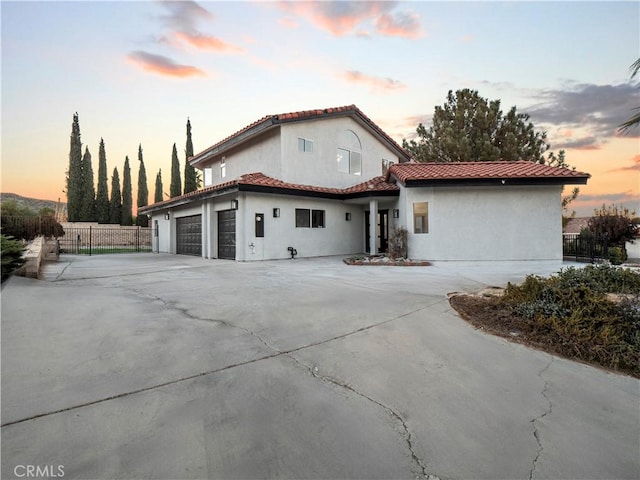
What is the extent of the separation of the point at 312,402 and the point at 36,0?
12590mm

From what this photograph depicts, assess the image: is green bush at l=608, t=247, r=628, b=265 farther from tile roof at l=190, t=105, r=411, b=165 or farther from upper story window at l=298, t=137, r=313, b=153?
upper story window at l=298, t=137, r=313, b=153

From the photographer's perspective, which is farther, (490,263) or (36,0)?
(490,263)

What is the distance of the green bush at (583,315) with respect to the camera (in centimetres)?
362

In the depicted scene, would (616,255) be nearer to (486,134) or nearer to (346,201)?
(346,201)

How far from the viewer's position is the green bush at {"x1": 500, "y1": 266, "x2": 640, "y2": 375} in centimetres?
362

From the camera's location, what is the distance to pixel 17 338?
151 inches

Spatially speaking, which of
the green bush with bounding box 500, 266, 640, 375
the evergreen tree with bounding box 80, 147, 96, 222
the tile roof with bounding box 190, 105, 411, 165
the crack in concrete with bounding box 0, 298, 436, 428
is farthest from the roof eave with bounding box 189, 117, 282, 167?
the evergreen tree with bounding box 80, 147, 96, 222

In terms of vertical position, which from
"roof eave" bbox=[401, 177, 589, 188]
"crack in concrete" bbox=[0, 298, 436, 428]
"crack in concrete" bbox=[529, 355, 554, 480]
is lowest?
"crack in concrete" bbox=[529, 355, 554, 480]

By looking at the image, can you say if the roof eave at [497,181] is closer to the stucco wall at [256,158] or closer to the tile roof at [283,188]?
the tile roof at [283,188]

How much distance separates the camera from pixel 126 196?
37562 mm

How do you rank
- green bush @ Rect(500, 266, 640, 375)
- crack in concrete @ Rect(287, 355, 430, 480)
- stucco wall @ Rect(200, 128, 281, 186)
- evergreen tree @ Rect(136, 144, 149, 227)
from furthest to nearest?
evergreen tree @ Rect(136, 144, 149, 227)
stucco wall @ Rect(200, 128, 281, 186)
green bush @ Rect(500, 266, 640, 375)
crack in concrete @ Rect(287, 355, 430, 480)

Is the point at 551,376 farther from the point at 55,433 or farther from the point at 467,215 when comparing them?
the point at 467,215

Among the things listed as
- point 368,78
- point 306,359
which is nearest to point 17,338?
point 306,359

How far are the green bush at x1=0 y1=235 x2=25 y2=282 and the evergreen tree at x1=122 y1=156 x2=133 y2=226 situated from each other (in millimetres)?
32185
